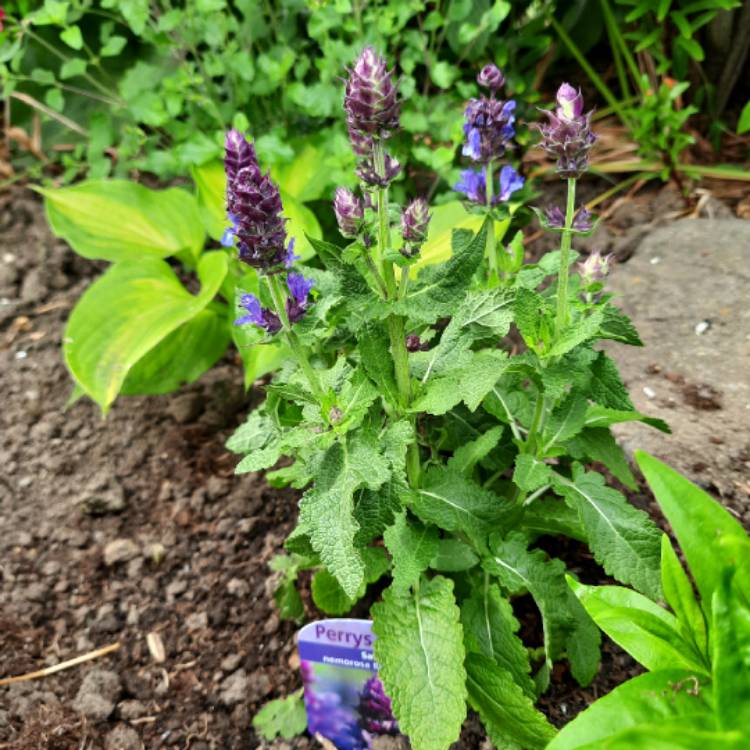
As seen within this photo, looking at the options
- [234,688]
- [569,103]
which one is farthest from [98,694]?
[569,103]

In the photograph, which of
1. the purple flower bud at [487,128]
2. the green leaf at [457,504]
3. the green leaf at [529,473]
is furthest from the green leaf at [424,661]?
the purple flower bud at [487,128]

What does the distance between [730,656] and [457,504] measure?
50cm

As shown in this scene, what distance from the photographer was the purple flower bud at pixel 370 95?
1.02 metres

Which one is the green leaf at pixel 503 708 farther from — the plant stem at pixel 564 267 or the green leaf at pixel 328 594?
the plant stem at pixel 564 267

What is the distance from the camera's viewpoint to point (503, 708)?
1325 millimetres

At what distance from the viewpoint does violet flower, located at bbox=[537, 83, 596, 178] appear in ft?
3.55

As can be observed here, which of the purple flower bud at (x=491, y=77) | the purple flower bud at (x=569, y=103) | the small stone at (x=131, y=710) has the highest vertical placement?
the purple flower bud at (x=491, y=77)

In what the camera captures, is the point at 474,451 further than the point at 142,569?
No

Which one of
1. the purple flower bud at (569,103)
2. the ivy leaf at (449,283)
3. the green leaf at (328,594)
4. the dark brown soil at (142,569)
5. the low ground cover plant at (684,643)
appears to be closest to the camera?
the low ground cover plant at (684,643)

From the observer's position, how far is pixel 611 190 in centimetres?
268

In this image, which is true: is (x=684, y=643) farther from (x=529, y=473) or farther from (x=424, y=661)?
(x=424, y=661)

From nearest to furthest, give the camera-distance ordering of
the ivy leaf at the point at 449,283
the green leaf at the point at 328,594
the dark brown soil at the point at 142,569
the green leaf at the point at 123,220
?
the ivy leaf at the point at 449,283 < the green leaf at the point at 328,594 < the dark brown soil at the point at 142,569 < the green leaf at the point at 123,220

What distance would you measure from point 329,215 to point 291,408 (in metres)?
1.29

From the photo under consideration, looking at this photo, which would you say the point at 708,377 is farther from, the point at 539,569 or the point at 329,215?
the point at 329,215
